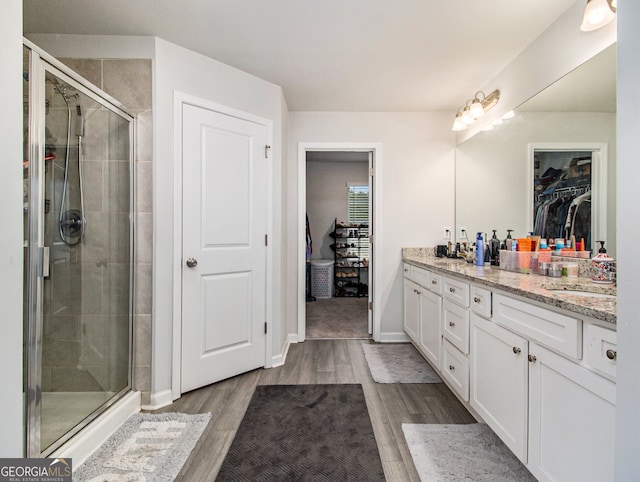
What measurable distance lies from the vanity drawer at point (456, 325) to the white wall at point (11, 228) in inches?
74.9

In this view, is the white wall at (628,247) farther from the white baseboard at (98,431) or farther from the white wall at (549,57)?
the white baseboard at (98,431)

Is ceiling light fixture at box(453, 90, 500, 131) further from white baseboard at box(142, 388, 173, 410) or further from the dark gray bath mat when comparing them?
white baseboard at box(142, 388, 173, 410)

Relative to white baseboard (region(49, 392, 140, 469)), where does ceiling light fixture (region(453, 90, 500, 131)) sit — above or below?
above

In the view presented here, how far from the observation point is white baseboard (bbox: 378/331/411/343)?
300cm

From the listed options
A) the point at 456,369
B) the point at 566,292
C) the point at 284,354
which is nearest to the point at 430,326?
the point at 456,369

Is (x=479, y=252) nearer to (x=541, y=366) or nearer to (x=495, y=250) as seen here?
(x=495, y=250)

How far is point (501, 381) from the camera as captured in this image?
1376 mm

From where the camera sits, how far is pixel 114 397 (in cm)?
172

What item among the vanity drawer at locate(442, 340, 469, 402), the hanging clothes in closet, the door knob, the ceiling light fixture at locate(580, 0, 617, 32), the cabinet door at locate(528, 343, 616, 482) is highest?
the ceiling light fixture at locate(580, 0, 617, 32)

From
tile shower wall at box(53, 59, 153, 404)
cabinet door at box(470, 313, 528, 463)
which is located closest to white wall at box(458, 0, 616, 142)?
cabinet door at box(470, 313, 528, 463)

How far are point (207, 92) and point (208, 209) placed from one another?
853 mm

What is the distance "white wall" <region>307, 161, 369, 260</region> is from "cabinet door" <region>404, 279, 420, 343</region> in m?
2.70

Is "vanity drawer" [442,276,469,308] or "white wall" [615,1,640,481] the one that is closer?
"white wall" [615,1,640,481]

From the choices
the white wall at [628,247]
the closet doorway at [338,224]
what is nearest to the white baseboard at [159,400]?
the white wall at [628,247]
